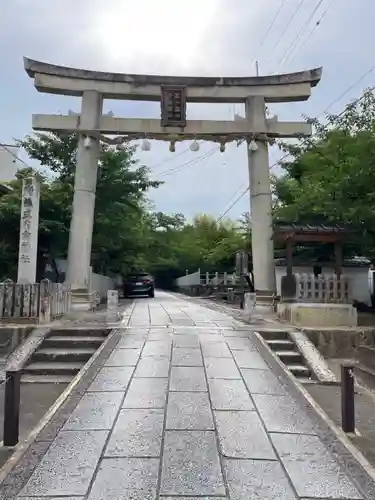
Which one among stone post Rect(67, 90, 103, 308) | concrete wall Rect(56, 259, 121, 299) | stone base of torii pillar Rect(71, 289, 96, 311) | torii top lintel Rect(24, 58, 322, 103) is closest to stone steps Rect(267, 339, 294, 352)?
stone base of torii pillar Rect(71, 289, 96, 311)

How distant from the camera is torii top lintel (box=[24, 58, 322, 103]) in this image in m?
14.7

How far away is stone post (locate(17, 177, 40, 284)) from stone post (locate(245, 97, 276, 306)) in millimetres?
6589

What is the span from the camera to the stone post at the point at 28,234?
1155 cm

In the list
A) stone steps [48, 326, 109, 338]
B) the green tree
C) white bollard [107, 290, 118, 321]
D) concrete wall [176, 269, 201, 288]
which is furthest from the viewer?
concrete wall [176, 269, 201, 288]

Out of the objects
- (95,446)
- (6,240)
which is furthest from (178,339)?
(6,240)

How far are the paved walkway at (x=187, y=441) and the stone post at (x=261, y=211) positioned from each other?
7.28 metres

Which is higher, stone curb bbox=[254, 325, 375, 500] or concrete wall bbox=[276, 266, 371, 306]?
concrete wall bbox=[276, 266, 371, 306]

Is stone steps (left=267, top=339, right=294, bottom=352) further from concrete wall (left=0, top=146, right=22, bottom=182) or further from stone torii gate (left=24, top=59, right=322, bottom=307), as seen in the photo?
concrete wall (left=0, top=146, right=22, bottom=182)

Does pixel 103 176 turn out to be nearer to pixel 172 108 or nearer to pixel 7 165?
pixel 172 108

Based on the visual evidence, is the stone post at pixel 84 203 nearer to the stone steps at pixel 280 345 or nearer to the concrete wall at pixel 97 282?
the concrete wall at pixel 97 282

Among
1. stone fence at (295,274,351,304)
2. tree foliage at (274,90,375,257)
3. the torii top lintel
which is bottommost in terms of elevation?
stone fence at (295,274,351,304)

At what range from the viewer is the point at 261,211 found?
14828 millimetres

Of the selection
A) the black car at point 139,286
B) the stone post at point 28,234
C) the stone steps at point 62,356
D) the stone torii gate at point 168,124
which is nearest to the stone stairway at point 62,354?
the stone steps at point 62,356

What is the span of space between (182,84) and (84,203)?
4819mm
